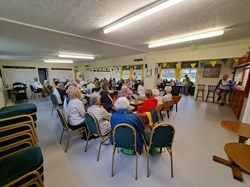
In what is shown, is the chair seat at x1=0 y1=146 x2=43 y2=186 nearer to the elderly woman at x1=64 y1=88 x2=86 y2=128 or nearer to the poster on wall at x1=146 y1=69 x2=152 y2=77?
the elderly woman at x1=64 y1=88 x2=86 y2=128

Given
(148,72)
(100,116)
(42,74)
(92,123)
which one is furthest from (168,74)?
(42,74)

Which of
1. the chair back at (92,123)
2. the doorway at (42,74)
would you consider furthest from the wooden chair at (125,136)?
the doorway at (42,74)

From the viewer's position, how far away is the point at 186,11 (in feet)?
6.59

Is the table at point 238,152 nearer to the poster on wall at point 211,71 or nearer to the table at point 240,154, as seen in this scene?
the table at point 240,154

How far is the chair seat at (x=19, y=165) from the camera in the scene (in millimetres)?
902

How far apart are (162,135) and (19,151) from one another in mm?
1919

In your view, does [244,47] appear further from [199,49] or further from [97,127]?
[97,127]

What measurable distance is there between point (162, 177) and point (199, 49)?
16.5 ft

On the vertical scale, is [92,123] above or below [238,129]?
below

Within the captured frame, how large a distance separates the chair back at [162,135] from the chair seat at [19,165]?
1336 millimetres

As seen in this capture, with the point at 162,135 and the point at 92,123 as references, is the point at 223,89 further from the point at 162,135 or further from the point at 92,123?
the point at 92,123

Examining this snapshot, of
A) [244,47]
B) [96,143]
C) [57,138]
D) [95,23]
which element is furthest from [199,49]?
[57,138]

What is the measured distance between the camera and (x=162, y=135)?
160cm

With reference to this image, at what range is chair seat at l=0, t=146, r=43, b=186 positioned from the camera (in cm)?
90
